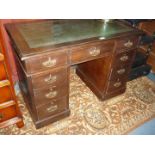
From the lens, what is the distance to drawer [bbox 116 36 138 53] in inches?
67.8

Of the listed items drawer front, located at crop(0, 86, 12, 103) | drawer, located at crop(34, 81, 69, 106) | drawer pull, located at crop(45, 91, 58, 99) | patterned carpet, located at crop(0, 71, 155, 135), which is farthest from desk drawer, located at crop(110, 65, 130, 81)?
drawer front, located at crop(0, 86, 12, 103)

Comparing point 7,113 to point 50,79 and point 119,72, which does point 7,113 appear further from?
point 119,72

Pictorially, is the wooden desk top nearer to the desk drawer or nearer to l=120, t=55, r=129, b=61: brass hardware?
l=120, t=55, r=129, b=61: brass hardware

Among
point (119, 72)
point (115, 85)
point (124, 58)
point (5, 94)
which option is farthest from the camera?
point (115, 85)

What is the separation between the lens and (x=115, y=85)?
2143 mm

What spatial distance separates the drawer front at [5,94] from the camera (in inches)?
56.8

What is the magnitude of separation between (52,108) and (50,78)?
1.38ft

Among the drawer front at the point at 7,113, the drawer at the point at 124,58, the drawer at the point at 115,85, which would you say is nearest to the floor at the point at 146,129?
the drawer at the point at 115,85

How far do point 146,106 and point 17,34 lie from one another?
6.09ft

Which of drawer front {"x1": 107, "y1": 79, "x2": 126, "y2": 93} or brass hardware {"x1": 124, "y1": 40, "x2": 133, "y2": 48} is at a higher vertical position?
brass hardware {"x1": 124, "y1": 40, "x2": 133, "y2": 48}

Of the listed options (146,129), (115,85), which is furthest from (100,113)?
(146,129)

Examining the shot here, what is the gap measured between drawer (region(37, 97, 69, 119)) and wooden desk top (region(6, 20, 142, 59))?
2.11 feet

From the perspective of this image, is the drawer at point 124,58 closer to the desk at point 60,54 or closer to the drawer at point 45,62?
the desk at point 60,54

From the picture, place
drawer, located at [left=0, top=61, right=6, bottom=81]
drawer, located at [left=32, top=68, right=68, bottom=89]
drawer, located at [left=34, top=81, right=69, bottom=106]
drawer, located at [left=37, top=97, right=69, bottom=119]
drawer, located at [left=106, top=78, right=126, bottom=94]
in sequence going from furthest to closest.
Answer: drawer, located at [left=106, top=78, right=126, bottom=94] → drawer, located at [left=37, top=97, right=69, bottom=119] → drawer, located at [left=34, top=81, right=69, bottom=106] → drawer, located at [left=32, top=68, right=68, bottom=89] → drawer, located at [left=0, top=61, right=6, bottom=81]
